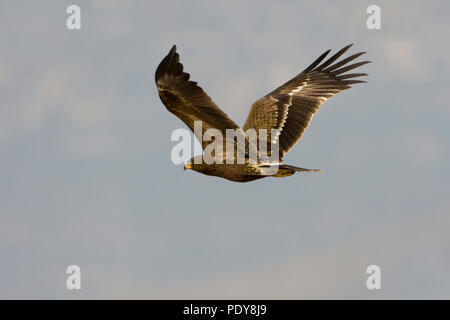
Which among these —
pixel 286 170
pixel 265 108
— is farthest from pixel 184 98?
pixel 265 108

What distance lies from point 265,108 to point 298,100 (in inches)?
36.9

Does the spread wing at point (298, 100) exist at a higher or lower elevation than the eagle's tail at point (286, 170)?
higher

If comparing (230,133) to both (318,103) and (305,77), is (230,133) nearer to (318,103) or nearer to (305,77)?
(318,103)

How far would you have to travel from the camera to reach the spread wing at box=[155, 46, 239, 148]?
49.4ft

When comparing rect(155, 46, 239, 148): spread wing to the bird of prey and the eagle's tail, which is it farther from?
the eagle's tail

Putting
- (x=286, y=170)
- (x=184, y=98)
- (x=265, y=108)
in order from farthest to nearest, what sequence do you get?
(x=265, y=108) < (x=286, y=170) < (x=184, y=98)

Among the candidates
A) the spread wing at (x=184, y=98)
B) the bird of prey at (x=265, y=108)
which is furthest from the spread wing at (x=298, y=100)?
the spread wing at (x=184, y=98)

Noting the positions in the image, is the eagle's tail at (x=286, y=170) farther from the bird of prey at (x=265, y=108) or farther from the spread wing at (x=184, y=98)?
the spread wing at (x=184, y=98)

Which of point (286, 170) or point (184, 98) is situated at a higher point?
point (184, 98)

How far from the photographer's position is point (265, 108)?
18.6 meters

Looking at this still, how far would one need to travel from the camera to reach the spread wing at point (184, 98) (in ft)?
49.4

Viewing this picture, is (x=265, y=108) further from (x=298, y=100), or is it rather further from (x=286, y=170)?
(x=286, y=170)

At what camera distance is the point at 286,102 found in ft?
62.1

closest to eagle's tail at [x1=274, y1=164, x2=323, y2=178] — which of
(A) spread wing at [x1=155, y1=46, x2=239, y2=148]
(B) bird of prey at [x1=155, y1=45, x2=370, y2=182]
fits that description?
(B) bird of prey at [x1=155, y1=45, x2=370, y2=182]
